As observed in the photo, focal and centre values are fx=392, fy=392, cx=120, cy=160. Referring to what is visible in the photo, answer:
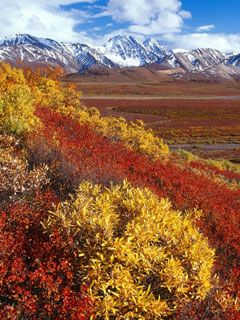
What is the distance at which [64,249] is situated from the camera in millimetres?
5914

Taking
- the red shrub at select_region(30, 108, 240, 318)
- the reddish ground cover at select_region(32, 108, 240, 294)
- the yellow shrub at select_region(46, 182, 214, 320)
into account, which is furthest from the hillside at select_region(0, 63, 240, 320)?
the reddish ground cover at select_region(32, 108, 240, 294)

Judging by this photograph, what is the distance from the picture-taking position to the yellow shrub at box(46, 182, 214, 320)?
5297 millimetres

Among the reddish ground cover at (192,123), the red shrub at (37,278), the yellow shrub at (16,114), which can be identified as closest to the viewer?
the red shrub at (37,278)

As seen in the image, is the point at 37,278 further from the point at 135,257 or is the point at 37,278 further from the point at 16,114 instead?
the point at 16,114

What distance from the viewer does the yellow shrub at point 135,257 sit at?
5297 millimetres

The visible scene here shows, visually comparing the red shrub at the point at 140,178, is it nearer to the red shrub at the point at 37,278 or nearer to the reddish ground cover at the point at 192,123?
the red shrub at the point at 37,278

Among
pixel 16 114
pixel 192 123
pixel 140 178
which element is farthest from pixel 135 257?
pixel 192 123

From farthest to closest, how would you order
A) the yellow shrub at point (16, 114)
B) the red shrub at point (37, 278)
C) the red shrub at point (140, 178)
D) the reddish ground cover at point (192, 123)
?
the reddish ground cover at point (192, 123)
the yellow shrub at point (16, 114)
the red shrub at point (140, 178)
the red shrub at point (37, 278)

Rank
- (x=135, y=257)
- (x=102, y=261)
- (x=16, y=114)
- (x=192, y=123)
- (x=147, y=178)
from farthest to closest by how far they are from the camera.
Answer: (x=192, y=123) → (x=147, y=178) → (x=16, y=114) → (x=135, y=257) → (x=102, y=261)

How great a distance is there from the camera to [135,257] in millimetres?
5570

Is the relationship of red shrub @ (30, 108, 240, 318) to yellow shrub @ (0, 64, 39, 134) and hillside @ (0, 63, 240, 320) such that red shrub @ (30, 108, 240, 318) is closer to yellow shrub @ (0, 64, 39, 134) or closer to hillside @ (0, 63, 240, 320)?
yellow shrub @ (0, 64, 39, 134)

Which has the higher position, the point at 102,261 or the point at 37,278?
the point at 102,261

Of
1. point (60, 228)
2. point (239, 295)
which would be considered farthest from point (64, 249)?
point (239, 295)

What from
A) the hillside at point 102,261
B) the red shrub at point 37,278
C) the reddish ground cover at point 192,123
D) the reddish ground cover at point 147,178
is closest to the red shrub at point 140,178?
the reddish ground cover at point 147,178
